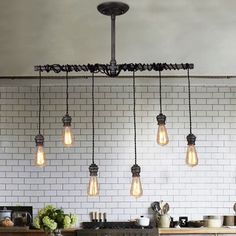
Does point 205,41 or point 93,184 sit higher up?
point 205,41

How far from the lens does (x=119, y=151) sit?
7.71 metres

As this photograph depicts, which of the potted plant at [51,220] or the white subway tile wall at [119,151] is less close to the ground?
the white subway tile wall at [119,151]

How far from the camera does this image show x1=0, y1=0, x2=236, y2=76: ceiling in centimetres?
463

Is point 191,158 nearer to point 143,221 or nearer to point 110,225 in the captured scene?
point 143,221

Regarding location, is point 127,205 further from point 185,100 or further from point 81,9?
point 81,9

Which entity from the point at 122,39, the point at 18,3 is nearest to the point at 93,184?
the point at 122,39

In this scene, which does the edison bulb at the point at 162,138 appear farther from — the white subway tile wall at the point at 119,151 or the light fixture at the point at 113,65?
the white subway tile wall at the point at 119,151

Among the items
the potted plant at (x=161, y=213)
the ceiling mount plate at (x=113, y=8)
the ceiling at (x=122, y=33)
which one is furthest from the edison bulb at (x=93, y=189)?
the potted plant at (x=161, y=213)

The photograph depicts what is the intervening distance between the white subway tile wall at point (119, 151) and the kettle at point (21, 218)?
0.32 m

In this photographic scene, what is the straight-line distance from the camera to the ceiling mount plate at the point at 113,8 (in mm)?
4551

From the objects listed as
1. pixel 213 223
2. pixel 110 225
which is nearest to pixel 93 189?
pixel 110 225

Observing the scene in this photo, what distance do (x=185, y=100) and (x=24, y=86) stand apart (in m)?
2.37

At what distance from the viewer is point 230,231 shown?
6.93 metres

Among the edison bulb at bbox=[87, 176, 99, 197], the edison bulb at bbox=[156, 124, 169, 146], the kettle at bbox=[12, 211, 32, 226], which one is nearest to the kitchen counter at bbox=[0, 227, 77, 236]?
the kettle at bbox=[12, 211, 32, 226]
